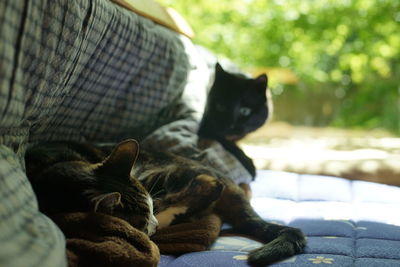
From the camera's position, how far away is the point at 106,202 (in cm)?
101

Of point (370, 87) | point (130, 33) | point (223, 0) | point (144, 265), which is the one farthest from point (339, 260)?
point (370, 87)

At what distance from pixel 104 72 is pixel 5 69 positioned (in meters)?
0.64

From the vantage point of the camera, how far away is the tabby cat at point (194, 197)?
1.27m

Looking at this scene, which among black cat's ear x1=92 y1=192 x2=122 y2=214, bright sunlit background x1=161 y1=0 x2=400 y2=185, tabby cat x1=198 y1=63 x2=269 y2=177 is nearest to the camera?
black cat's ear x1=92 y1=192 x2=122 y2=214

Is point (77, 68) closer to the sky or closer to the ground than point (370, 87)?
closer to the sky

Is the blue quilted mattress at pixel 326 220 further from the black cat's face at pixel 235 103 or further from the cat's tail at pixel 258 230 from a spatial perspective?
the black cat's face at pixel 235 103

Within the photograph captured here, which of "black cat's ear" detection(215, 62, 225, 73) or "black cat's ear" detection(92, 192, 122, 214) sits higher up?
"black cat's ear" detection(215, 62, 225, 73)

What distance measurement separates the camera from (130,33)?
5.11ft

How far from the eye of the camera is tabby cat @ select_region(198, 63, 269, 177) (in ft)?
6.77

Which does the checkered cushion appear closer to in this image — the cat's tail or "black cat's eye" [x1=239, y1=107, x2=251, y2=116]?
"black cat's eye" [x1=239, y1=107, x2=251, y2=116]

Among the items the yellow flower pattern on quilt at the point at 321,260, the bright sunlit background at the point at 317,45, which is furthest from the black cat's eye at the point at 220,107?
the bright sunlit background at the point at 317,45

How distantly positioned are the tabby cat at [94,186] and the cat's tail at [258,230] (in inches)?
10.9

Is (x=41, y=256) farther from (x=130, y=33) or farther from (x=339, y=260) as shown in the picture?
(x=130, y=33)

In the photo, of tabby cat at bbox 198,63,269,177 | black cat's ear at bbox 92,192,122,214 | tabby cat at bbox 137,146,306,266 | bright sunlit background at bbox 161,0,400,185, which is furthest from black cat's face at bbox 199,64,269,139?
bright sunlit background at bbox 161,0,400,185
